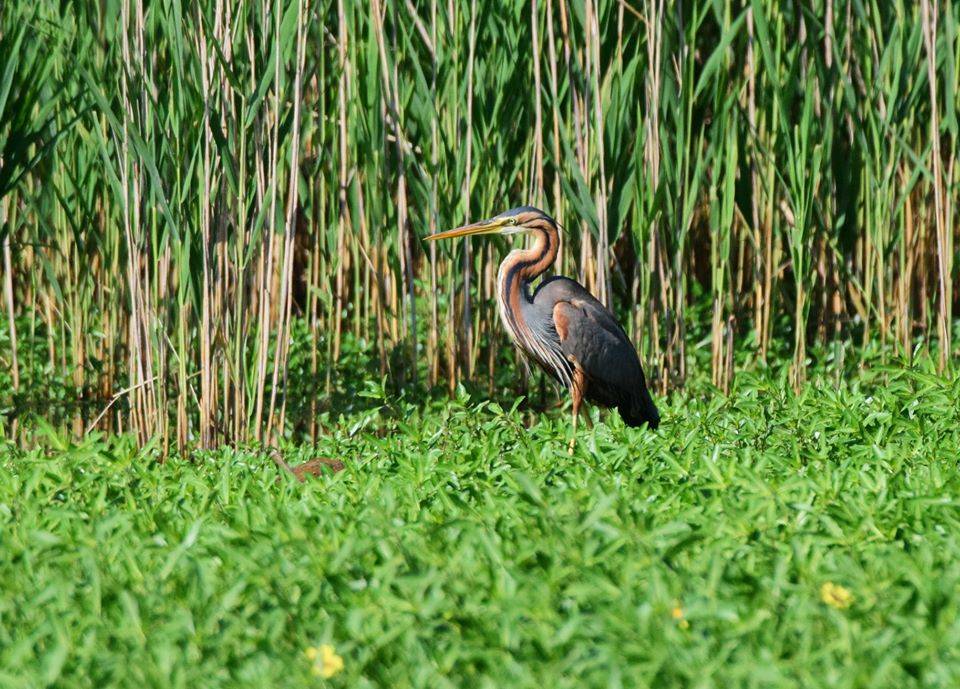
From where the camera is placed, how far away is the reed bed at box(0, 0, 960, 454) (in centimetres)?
434

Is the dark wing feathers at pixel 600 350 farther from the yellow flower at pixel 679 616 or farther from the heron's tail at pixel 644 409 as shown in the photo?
the yellow flower at pixel 679 616

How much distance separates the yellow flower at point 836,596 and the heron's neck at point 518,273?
275 centimetres

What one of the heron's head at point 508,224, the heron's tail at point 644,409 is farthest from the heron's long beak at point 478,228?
the heron's tail at point 644,409

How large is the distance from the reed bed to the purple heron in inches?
7.1

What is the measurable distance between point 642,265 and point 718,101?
697 millimetres

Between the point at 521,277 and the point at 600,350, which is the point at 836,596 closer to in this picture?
the point at 600,350

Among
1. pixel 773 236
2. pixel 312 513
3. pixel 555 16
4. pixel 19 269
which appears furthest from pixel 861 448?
pixel 19 269

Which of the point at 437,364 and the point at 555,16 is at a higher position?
the point at 555,16

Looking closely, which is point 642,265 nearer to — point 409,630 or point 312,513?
point 312,513

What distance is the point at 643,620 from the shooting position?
2062 mm

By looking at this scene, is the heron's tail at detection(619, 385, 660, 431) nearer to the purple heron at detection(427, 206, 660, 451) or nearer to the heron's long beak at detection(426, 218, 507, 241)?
the purple heron at detection(427, 206, 660, 451)

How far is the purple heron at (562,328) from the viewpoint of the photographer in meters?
4.75

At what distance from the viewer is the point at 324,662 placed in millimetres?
2057

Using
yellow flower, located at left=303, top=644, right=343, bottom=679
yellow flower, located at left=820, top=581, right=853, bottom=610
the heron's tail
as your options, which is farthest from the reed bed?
yellow flower, located at left=303, top=644, right=343, bottom=679
